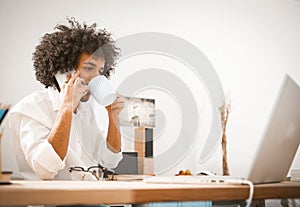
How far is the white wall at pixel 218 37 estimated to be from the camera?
8.95 feet

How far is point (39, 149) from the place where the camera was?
1.57 meters

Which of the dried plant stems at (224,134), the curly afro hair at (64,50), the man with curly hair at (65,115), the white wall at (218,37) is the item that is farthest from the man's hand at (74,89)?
the dried plant stems at (224,134)

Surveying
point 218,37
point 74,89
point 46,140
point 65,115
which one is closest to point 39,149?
point 46,140

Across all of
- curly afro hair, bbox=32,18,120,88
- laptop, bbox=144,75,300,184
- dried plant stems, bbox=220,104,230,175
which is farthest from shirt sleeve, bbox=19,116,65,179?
dried plant stems, bbox=220,104,230,175

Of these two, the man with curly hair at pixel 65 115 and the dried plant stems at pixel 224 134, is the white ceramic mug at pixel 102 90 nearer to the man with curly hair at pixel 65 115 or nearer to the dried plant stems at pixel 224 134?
the man with curly hair at pixel 65 115

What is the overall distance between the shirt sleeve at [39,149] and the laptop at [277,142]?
1.69 feet

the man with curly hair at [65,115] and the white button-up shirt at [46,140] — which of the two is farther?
the man with curly hair at [65,115]

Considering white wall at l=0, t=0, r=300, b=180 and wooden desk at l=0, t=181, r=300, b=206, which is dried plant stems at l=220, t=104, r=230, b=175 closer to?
white wall at l=0, t=0, r=300, b=180

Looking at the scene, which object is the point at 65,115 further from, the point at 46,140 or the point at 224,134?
the point at 224,134

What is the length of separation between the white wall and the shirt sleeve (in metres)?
0.93

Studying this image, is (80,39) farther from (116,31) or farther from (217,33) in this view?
(217,33)

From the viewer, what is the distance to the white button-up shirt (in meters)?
1.62

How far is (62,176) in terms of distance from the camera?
1910 millimetres

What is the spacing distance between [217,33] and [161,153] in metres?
1.18
